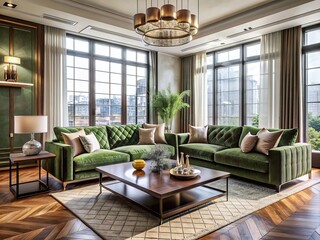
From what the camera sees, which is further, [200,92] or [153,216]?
[200,92]

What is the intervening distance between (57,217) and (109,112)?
368 centimetres

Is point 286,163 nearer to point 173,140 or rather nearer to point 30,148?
point 173,140

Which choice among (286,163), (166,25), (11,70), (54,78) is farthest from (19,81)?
(286,163)

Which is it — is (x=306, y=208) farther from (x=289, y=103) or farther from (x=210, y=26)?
(x=210, y=26)

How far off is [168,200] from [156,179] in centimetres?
28

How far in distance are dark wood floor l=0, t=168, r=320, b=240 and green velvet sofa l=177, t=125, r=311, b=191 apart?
0.40 meters

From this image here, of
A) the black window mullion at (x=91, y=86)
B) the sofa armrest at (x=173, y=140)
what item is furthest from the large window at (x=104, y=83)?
the sofa armrest at (x=173, y=140)

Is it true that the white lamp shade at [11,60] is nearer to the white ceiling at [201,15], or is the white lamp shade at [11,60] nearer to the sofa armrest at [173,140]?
the white ceiling at [201,15]

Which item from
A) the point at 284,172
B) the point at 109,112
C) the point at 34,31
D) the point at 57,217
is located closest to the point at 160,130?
the point at 109,112

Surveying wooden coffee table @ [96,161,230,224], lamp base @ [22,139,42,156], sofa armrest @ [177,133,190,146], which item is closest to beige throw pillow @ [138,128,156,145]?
sofa armrest @ [177,133,190,146]

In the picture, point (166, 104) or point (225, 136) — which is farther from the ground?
point (166, 104)

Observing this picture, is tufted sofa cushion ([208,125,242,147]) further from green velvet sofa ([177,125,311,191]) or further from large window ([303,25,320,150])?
large window ([303,25,320,150])

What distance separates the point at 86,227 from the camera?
2.28 metres

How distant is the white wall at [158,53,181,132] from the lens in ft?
22.3
